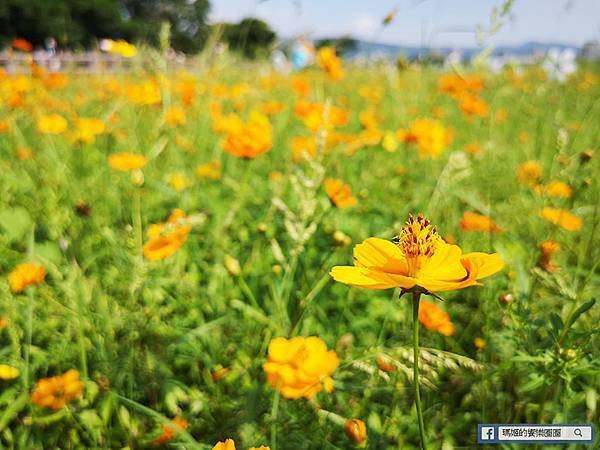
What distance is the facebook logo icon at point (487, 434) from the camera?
1.90ft

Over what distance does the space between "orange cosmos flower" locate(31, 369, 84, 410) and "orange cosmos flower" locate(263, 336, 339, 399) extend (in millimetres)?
329

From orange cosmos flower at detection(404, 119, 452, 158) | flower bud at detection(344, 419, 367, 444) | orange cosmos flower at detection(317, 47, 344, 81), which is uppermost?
orange cosmos flower at detection(317, 47, 344, 81)

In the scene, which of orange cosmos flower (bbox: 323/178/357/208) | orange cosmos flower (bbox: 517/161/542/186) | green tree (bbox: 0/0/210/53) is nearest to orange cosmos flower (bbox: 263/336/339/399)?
orange cosmos flower (bbox: 323/178/357/208)

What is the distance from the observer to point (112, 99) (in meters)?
2.27

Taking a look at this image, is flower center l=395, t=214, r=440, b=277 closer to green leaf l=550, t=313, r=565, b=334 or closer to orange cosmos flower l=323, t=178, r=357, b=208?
green leaf l=550, t=313, r=565, b=334

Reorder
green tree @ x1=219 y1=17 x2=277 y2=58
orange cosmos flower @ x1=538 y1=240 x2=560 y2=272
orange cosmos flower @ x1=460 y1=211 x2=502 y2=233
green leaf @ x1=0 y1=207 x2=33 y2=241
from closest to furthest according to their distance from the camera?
orange cosmos flower @ x1=538 y1=240 x2=560 y2=272 < orange cosmos flower @ x1=460 y1=211 x2=502 y2=233 < green leaf @ x1=0 y1=207 x2=33 y2=241 < green tree @ x1=219 y1=17 x2=277 y2=58

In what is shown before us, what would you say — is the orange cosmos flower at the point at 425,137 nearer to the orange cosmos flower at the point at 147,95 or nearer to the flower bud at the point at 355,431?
the orange cosmos flower at the point at 147,95

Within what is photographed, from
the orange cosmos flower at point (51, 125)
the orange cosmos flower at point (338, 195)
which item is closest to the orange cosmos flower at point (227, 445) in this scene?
the orange cosmos flower at point (338, 195)

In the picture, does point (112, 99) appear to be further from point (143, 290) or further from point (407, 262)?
point (407, 262)

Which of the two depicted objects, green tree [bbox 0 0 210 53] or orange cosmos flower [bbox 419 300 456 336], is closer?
orange cosmos flower [bbox 419 300 456 336]

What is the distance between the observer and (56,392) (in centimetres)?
77

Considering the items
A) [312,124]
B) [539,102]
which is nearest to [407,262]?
[312,124]

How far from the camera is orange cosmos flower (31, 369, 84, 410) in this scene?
2.49 feet

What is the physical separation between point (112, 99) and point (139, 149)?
2.07 feet
